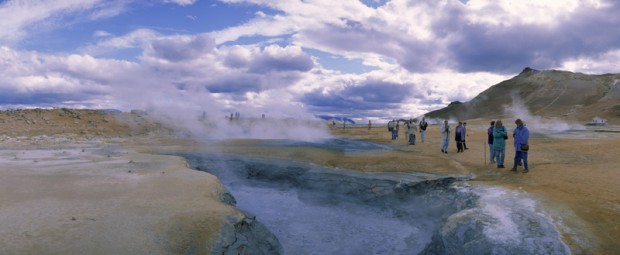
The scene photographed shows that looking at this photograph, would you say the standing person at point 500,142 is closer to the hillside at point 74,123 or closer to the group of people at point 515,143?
the group of people at point 515,143

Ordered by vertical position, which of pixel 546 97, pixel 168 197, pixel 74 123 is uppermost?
pixel 546 97

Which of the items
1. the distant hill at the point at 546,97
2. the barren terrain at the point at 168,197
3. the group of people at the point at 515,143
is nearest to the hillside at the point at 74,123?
the barren terrain at the point at 168,197

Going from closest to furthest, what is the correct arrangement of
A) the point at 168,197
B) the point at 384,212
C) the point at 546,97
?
the point at 168,197 → the point at 384,212 → the point at 546,97

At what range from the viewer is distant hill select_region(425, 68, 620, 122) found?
252 feet

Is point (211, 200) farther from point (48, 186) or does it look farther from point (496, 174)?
point (496, 174)

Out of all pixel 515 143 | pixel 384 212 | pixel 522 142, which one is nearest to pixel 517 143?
pixel 515 143

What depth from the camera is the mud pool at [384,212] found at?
7.06 metres

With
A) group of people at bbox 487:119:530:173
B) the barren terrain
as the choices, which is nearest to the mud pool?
the barren terrain

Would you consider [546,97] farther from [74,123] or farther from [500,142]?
[500,142]

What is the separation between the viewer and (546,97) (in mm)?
94875

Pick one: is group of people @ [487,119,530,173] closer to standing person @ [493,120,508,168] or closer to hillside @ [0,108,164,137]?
standing person @ [493,120,508,168]

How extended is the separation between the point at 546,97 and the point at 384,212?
9827 centimetres

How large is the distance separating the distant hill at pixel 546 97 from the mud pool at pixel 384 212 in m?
59.6

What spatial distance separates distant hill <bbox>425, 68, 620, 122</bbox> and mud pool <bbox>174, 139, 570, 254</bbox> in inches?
2348
